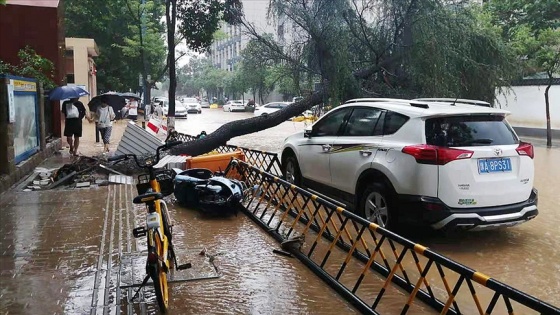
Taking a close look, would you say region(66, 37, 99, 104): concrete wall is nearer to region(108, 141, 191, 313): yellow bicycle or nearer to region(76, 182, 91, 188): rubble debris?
region(76, 182, 91, 188): rubble debris

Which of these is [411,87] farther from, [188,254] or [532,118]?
[532,118]

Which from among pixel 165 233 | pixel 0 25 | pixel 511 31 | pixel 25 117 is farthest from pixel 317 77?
pixel 511 31

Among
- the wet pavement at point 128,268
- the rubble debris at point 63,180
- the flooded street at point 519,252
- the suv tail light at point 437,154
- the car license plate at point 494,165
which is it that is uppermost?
the suv tail light at point 437,154

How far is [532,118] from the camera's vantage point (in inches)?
877

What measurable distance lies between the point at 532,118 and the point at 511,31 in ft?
12.4

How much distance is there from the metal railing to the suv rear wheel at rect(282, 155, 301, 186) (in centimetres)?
137

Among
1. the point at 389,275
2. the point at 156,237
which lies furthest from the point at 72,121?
the point at 389,275

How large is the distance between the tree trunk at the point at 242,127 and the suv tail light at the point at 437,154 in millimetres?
5819

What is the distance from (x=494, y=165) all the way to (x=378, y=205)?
1.32 m

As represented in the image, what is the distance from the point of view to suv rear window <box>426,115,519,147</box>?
5.61m

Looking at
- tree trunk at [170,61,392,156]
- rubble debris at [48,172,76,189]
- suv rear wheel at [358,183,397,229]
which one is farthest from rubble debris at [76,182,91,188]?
suv rear wheel at [358,183,397,229]

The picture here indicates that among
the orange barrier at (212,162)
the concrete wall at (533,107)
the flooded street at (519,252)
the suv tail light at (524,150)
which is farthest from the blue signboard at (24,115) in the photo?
the concrete wall at (533,107)

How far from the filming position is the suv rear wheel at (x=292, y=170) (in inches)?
322

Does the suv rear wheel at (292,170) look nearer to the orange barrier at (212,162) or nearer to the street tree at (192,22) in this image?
the orange barrier at (212,162)
